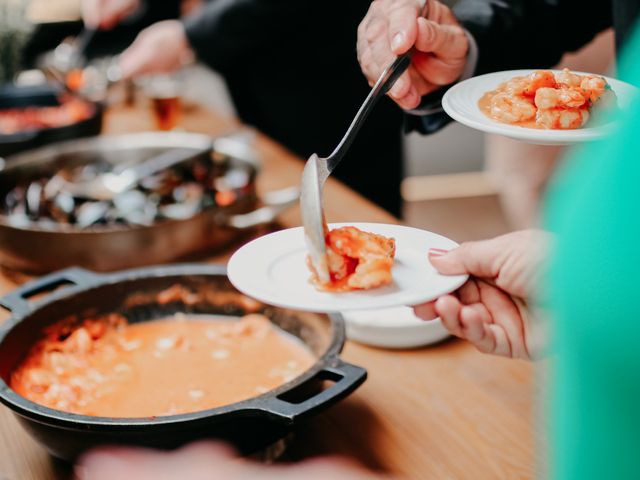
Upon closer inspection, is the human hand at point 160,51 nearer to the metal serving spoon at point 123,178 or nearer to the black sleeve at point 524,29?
the metal serving spoon at point 123,178

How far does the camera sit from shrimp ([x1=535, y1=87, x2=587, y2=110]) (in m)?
0.73

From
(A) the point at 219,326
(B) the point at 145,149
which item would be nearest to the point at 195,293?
(A) the point at 219,326

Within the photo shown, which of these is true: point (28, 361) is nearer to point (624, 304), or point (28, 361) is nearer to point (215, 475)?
point (215, 475)

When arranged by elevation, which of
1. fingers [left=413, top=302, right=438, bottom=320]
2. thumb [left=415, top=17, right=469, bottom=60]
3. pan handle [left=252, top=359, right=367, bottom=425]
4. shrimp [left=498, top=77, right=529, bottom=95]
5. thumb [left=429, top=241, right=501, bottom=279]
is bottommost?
pan handle [left=252, top=359, right=367, bottom=425]

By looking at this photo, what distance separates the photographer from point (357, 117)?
2.73 ft

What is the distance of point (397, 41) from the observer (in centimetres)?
85

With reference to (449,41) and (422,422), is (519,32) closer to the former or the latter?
(449,41)

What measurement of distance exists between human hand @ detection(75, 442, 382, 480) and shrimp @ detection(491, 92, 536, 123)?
16.6 inches

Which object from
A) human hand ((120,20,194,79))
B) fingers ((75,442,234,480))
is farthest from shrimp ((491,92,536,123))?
human hand ((120,20,194,79))

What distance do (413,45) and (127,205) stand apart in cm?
104

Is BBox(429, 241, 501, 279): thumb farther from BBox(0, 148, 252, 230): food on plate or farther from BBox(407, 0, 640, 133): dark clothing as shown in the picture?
BBox(0, 148, 252, 230): food on plate

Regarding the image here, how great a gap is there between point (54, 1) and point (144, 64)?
2.41 m

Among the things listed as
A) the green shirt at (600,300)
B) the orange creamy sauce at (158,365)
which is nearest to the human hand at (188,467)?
the orange creamy sauce at (158,365)

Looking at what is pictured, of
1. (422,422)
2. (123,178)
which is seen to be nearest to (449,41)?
(422,422)
